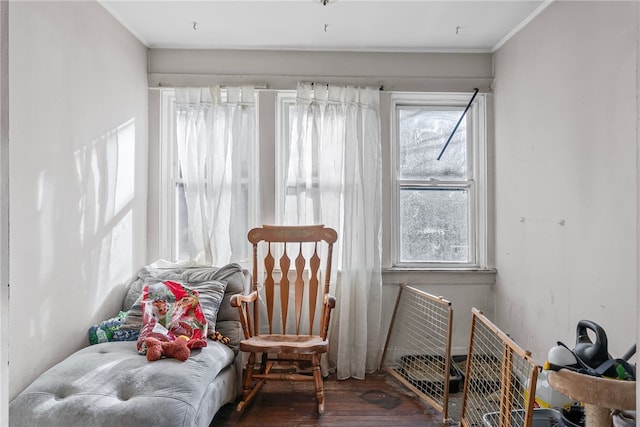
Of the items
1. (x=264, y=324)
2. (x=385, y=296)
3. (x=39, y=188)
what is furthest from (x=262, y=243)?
(x=39, y=188)

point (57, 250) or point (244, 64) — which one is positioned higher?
point (244, 64)

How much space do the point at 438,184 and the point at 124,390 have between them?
2518 millimetres

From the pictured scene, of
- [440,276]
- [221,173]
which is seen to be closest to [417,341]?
[440,276]

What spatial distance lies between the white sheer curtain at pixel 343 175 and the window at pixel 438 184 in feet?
0.99

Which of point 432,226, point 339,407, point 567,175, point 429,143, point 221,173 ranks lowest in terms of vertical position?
point 339,407

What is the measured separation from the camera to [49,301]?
6.58 ft

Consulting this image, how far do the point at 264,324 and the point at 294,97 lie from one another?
69.2 inches

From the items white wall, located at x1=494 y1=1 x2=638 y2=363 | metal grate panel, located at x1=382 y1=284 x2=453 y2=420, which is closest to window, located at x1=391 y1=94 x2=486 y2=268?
white wall, located at x1=494 y1=1 x2=638 y2=363

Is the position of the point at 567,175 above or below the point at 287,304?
above

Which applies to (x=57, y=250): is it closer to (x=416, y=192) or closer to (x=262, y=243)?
(x=262, y=243)

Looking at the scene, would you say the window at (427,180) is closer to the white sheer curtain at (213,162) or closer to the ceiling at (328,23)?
the white sheer curtain at (213,162)

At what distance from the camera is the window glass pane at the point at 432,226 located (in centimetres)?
326

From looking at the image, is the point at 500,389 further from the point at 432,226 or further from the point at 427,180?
the point at 427,180

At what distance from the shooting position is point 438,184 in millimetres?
3244
